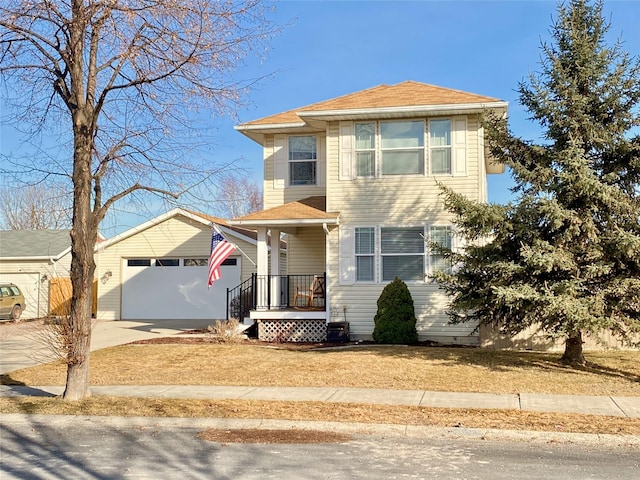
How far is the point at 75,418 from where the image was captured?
8.66 metres

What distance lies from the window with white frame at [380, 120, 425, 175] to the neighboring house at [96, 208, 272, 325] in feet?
29.1

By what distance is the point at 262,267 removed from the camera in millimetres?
17922

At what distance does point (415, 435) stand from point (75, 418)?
4.40 m

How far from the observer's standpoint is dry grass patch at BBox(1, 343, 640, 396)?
10.8m

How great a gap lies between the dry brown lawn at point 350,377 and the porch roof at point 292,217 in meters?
3.16

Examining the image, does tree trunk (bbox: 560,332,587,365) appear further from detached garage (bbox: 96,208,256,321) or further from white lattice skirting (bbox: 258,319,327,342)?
detached garage (bbox: 96,208,256,321)

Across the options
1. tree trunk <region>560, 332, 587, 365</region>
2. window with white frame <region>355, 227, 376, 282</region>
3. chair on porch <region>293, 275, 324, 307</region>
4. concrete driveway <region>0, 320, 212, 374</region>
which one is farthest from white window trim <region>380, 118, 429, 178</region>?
concrete driveway <region>0, 320, 212, 374</region>

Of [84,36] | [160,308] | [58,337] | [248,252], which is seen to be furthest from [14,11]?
[160,308]

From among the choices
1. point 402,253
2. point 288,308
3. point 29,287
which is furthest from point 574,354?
point 29,287

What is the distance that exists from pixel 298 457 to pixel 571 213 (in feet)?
23.2

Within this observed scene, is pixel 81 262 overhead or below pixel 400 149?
below

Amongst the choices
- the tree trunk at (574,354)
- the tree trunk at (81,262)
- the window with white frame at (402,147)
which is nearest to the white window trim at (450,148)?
the window with white frame at (402,147)

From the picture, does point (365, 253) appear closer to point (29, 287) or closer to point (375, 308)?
point (375, 308)

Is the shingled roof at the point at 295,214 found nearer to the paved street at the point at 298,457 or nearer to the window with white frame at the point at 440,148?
the window with white frame at the point at 440,148
